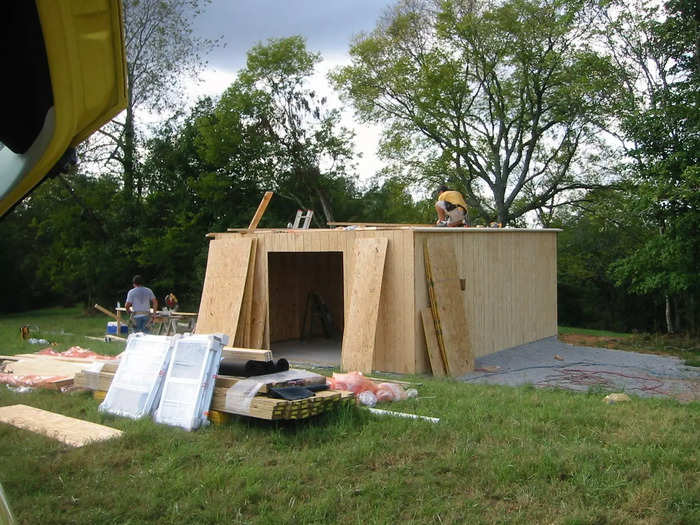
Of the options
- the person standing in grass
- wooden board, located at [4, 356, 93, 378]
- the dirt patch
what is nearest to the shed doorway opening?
the person standing in grass

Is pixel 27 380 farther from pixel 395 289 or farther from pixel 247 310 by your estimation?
pixel 395 289

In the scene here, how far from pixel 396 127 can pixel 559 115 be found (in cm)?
695

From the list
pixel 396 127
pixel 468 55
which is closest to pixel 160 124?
pixel 396 127

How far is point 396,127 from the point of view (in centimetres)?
2802

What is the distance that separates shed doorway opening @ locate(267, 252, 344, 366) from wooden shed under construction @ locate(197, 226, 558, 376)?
0.10 feet

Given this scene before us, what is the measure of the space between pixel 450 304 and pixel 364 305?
1389mm

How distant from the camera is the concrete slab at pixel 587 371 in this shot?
8758 millimetres

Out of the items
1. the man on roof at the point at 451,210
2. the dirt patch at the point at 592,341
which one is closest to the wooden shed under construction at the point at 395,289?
the man on roof at the point at 451,210

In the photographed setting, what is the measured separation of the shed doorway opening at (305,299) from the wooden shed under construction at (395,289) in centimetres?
3

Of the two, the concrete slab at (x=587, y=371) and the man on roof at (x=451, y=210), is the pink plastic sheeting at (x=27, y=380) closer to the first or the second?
the concrete slab at (x=587, y=371)

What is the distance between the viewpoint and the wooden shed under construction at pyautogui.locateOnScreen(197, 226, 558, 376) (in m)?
9.73

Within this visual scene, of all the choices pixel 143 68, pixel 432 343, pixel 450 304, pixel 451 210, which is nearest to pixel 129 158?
pixel 143 68

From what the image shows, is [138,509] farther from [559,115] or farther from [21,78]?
[559,115]

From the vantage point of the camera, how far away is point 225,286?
11656mm
